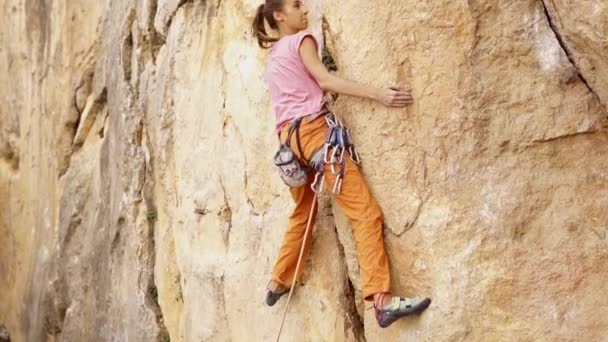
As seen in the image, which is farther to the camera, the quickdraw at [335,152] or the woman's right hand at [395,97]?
the quickdraw at [335,152]

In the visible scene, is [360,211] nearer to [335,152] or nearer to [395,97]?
[335,152]

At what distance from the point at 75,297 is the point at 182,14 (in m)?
4.25

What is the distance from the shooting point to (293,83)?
5.23m

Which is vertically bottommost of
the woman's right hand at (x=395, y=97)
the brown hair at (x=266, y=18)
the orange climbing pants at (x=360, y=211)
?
the orange climbing pants at (x=360, y=211)

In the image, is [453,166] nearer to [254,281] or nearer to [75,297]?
[254,281]

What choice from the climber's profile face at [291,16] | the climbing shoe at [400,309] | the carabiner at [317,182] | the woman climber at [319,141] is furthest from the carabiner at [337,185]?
the climber's profile face at [291,16]

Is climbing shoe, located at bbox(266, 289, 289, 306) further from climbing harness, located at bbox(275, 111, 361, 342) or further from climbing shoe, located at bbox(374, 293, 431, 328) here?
climbing shoe, located at bbox(374, 293, 431, 328)

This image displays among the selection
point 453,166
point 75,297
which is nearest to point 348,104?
point 453,166

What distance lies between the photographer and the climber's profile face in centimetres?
538

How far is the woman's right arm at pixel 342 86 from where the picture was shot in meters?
4.93

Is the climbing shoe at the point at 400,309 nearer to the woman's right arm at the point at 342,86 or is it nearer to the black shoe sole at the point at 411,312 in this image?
the black shoe sole at the point at 411,312

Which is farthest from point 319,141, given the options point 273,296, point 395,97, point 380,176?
point 273,296

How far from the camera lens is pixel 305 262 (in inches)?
223

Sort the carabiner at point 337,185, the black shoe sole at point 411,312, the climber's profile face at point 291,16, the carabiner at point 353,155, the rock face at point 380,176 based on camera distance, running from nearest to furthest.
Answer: the rock face at point 380,176
the black shoe sole at point 411,312
the carabiner at point 337,185
the carabiner at point 353,155
the climber's profile face at point 291,16
